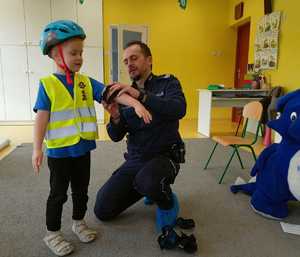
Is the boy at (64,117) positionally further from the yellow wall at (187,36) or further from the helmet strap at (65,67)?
the yellow wall at (187,36)

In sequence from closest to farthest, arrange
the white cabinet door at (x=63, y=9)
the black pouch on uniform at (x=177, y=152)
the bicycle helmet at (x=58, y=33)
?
1. the bicycle helmet at (x=58, y=33)
2. the black pouch on uniform at (x=177, y=152)
3. the white cabinet door at (x=63, y=9)

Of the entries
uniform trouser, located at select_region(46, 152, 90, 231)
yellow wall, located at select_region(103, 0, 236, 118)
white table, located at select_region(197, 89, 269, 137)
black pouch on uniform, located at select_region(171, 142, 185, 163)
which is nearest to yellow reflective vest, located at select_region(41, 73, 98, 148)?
uniform trouser, located at select_region(46, 152, 90, 231)

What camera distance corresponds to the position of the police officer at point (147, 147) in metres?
1.63

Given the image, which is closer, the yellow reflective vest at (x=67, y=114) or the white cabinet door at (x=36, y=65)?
the yellow reflective vest at (x=67, y=114)

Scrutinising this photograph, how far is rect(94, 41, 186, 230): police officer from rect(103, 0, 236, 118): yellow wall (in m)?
4.42

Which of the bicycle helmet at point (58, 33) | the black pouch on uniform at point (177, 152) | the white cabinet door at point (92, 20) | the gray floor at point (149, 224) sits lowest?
the gray floor at point (149, 224)

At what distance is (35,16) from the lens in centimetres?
540

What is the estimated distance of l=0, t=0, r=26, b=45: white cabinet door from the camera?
5.30 metres

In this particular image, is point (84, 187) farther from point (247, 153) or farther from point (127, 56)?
point (247, 153)

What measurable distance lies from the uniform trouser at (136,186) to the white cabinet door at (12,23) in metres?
4.61

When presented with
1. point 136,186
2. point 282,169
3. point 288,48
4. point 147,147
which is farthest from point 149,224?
point 288,48

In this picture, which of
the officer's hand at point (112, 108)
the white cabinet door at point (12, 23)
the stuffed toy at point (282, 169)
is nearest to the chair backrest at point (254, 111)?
the stuffed toy at point (282, 169)

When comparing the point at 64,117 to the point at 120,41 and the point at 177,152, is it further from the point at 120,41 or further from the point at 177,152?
the point at 120,41

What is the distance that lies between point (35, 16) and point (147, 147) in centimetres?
474
